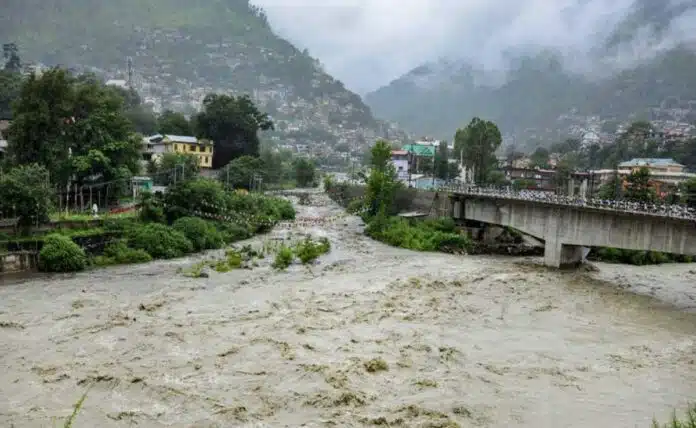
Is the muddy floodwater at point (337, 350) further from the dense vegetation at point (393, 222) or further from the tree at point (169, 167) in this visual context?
the tree at point (169, 167)

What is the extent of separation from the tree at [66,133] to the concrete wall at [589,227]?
2384 cm

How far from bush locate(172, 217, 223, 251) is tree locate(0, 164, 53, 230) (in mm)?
7212

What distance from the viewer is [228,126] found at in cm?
5991

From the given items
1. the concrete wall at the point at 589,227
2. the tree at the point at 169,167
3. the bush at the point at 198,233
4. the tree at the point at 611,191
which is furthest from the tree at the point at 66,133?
the tree at the point at 611,191

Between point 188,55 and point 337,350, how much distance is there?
166 meters

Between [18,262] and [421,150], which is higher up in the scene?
[421,150]

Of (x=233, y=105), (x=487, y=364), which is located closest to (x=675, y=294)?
(x=487, y=364)

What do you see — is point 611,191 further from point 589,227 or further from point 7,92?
point 7,92

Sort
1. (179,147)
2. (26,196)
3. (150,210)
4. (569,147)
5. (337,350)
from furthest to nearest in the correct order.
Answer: (569,147) → (179,147) → (150,210) → (26,196) → (337,350)

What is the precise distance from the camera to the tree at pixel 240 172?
54.3 m

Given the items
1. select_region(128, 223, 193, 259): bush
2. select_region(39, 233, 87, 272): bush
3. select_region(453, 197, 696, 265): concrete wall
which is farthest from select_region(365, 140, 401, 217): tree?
select_region(39, 233, 87, 272): bush

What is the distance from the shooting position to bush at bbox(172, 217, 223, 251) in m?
31.3

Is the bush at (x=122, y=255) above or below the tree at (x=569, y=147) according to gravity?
below

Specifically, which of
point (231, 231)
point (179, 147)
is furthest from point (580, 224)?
point (179, 147)
